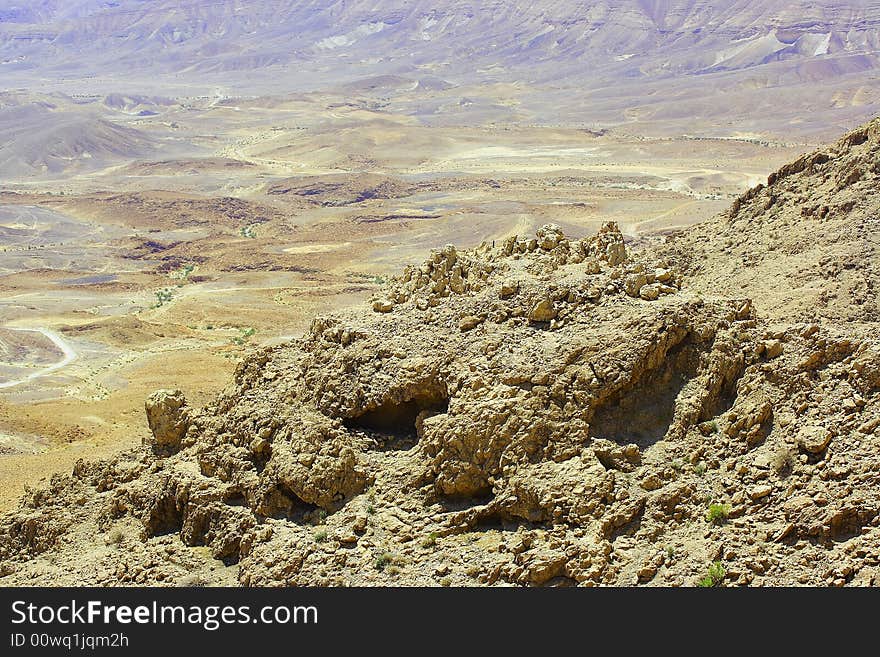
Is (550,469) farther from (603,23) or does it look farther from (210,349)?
(603,23)

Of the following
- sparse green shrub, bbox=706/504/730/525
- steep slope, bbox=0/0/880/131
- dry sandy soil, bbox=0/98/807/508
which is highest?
steep slope, bbox=0/0/880/131

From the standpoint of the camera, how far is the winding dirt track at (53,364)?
2993 cm

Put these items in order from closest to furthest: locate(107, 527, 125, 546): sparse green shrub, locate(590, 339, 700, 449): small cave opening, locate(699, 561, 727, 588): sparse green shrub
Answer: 1. locate(699, 561, 727, 588): sparse green shrub
2. locate(590, 339, 700, 449): small cave opening
3. locate(107, 527, 125, 546): sparse green shrub

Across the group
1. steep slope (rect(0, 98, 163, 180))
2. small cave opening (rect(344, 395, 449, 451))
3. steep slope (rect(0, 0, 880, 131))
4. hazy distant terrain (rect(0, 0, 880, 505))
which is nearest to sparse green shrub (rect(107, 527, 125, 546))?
small cave opening (rect(344, 395, 449, 451))

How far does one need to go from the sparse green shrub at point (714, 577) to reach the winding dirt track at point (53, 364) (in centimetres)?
2695

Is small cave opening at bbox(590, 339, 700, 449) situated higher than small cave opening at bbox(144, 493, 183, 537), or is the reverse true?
small cave opening at bbox(590, 339, 700, 449)

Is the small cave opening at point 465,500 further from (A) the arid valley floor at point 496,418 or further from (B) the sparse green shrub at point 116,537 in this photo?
(B) the sparse green shrub at point 116,537

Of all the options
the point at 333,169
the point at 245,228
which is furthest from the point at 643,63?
the point at 245,228

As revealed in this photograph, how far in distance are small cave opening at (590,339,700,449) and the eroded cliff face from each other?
0.8 inches

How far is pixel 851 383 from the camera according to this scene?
27.0 ft

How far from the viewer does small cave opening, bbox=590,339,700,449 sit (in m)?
8.75

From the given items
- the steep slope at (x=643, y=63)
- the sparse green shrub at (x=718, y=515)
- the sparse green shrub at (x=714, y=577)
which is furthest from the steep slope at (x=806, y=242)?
the steep slope at (x=643, y=63)

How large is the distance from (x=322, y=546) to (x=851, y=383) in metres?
5.05

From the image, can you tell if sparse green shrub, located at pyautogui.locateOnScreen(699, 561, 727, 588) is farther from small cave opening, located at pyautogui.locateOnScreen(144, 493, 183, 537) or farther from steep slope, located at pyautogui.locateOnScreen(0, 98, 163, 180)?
steep slope, located at pyautogui.locateOnScreen(0, 98, 163, 180)
